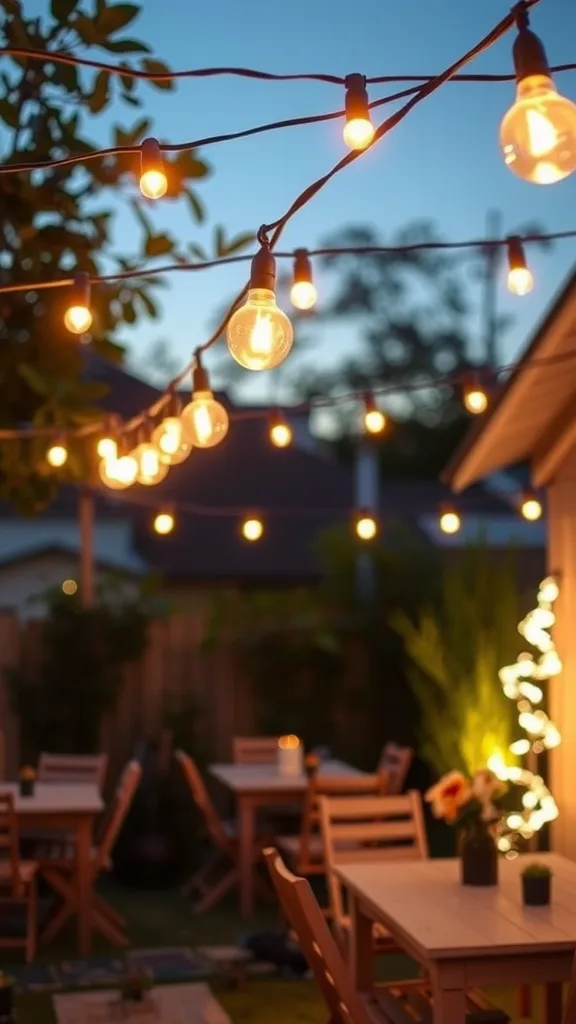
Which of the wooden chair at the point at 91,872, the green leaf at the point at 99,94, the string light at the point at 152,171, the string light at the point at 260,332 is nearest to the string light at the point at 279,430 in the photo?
the green leaf at the point at 99,94

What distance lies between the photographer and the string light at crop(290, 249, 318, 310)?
3912 millimetres

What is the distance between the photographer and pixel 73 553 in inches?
719

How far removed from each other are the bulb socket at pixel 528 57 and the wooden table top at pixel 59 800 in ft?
17.8

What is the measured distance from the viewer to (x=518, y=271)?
4391mm

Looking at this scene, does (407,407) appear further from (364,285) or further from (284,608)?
(284,608)

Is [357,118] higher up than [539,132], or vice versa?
[357,118]

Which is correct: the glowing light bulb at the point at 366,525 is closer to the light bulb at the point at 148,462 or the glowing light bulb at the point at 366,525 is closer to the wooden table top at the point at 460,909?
the light bulb at the point at 148,462

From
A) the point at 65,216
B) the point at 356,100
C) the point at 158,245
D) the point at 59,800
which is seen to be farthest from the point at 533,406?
the point at 356,100

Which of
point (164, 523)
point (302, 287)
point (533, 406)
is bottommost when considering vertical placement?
point (302, 287)

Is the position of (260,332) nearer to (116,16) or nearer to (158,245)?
(116,16)

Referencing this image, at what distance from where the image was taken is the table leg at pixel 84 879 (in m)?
7.54

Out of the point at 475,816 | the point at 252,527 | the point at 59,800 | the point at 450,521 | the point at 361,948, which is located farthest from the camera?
the point at 252,527

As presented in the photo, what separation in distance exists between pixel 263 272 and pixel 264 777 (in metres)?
6.04

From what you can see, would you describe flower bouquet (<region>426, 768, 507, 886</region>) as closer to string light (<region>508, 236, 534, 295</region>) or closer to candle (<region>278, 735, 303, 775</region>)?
string light (<region>508, 236, 534, 295</region>)
